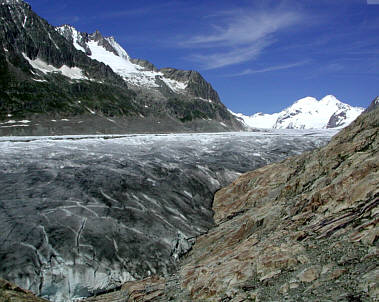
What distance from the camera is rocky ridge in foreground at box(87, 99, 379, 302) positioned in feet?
29.2

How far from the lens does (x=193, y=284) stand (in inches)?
462

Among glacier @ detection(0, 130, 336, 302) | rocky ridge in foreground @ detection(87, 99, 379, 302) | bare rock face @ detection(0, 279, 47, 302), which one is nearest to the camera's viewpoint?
rocky ridge in foreground @ detection(87, 99, 379, 302)

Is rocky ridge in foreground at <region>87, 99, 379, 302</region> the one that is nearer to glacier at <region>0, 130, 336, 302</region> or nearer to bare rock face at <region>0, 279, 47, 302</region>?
glacier at <region>0, 130, 336, 302</region>

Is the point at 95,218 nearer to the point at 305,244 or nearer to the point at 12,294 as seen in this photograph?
the point at 12,294

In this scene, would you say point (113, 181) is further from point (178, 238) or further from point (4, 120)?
point (4, 120)

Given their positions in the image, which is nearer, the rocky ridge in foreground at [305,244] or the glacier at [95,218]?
the rocky ridge in foreground at [305,244]

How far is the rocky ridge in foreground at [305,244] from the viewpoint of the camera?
8.89 m

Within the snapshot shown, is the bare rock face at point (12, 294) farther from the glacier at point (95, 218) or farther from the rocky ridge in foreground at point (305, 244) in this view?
the glacier at point (95, 218)

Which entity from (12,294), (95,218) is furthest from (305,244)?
(95,218)

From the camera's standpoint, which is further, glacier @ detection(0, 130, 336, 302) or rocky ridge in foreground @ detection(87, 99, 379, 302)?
glacier @ detection(0, 130, 336, 302)

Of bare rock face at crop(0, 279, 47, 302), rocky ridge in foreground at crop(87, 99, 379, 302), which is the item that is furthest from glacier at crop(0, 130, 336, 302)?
bare rock face at crop(0, 279, 47, 302)

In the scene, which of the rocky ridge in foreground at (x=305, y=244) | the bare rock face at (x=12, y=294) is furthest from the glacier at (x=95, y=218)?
the bare rock face at (x=12, y=294)

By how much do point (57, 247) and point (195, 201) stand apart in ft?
33.0

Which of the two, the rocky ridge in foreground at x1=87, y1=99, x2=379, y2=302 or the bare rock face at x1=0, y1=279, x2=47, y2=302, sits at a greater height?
the rocky ridge in foreground at x1=87, y1=99, x2=379, y2=302
